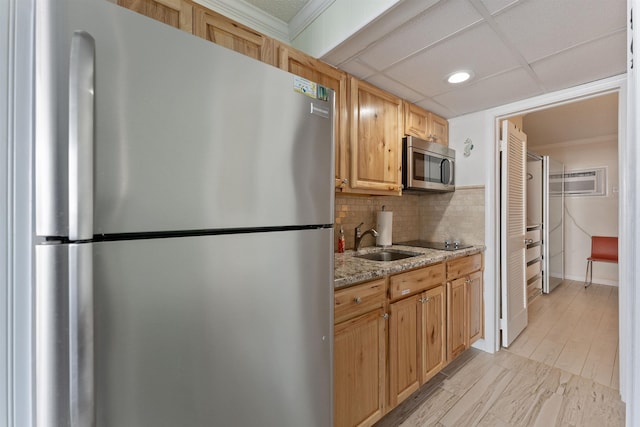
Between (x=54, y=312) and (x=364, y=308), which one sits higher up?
(x=54, y=312)

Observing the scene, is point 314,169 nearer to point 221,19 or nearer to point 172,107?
point 172,107

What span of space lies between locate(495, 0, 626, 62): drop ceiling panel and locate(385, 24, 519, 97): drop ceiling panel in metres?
0.09

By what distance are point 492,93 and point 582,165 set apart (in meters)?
3.89

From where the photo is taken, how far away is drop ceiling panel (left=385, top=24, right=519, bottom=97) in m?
1.47

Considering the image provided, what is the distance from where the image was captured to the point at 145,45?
61 cm

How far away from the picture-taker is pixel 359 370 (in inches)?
53.7

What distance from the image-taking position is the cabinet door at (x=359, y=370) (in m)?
1.27

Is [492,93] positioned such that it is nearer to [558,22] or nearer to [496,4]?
[558,22]

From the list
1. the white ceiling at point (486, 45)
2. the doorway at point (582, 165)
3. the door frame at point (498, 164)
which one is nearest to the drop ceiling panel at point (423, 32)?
the white ceiling at point (486, 45)

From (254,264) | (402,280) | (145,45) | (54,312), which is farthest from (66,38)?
(402,280)

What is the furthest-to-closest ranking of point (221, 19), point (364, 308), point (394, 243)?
point (394, 243) < point (364, 308) < point (221, 19)

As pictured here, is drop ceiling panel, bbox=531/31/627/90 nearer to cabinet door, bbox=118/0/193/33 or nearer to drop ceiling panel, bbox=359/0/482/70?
drop ceiling panel, bbox=359/0/482/70

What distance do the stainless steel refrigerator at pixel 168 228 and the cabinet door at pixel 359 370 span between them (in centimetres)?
36

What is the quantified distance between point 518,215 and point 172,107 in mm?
3086
